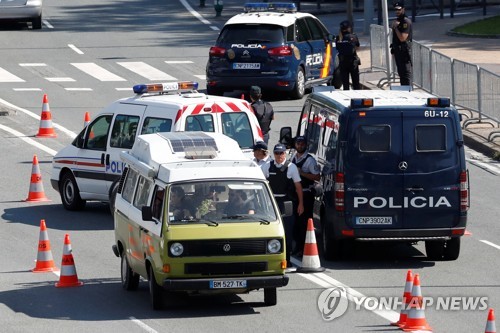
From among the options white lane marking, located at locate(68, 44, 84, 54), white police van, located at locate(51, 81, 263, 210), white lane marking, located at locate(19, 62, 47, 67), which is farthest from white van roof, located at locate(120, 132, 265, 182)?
white lane marking, located at locate(68, 44, 84, 54)

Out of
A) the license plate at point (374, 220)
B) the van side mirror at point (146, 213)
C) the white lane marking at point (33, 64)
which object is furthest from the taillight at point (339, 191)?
the white lane marking at point (33, 64)

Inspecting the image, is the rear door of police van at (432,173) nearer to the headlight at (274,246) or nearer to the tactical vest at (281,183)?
the tactical vest at (281,183)

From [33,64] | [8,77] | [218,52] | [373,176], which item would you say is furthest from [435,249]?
[33,64]

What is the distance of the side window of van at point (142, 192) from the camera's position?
52.4 ft

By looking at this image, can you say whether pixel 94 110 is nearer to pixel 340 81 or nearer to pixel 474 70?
pixel 340 81

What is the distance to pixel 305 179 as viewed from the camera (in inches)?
715

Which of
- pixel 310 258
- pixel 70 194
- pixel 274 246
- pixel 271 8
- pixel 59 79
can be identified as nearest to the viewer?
pixel 274 246

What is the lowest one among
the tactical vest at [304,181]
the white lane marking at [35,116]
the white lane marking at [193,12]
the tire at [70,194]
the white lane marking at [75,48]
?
the white lane marking at [193,12]

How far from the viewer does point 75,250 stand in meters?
18.8

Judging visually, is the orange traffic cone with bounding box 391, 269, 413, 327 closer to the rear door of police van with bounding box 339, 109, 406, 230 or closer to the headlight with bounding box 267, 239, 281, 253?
the headlight with bounding box 267, 239, 281, 253

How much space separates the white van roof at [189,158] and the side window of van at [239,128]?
131 inches

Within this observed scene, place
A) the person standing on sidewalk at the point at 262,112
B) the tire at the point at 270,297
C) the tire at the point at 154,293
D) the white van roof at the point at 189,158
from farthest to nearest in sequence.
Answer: the person standing on sidewalk at the point at 262,112, the white van roof at the point at 189,158, the tire at the point at 270,297, the tire at the point at 154,293

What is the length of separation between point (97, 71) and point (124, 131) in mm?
15176

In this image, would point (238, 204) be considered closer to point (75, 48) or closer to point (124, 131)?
point (124, 131)
